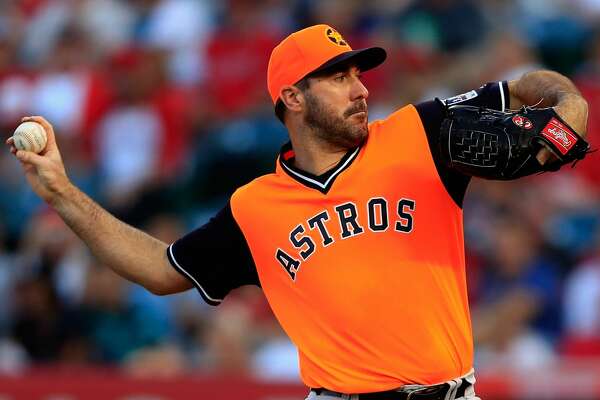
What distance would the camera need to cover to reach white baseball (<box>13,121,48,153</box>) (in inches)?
199

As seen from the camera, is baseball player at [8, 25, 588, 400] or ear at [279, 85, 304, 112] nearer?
baseball player at [8, 25, 588, 400]

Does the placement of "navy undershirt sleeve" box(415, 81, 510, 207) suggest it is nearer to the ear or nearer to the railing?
the ear

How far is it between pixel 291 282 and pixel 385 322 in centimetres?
46

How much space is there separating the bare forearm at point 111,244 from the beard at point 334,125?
88 centimetres

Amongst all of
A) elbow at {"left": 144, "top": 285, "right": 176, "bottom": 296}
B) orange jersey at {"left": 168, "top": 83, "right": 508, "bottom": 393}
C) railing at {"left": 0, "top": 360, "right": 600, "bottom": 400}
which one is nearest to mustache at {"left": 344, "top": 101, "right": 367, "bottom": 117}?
orange jersey at {"left": 168, "top": 83, "right": 508, "bottom": 393}

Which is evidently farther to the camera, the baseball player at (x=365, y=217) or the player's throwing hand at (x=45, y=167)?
the player's throwing hand at (x=45, y=167)

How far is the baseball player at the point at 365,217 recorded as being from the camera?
4629 millimetres

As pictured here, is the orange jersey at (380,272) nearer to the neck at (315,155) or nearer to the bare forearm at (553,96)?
the neck at (315,155)

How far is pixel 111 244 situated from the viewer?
5.20m

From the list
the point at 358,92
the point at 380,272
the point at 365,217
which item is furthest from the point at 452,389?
the point at 358,92

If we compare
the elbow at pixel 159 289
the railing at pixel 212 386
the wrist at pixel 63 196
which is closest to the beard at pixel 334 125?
the elbow at pixel 159 289

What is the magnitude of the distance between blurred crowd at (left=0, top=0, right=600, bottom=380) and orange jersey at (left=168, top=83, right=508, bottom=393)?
2629mm

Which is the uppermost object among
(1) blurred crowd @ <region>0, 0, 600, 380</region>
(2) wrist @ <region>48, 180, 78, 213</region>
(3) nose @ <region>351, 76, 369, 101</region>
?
(1) blurred crowd @ <region>0, 0, 600, 380</region>

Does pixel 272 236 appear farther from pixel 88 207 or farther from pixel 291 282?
pixel 88 207
